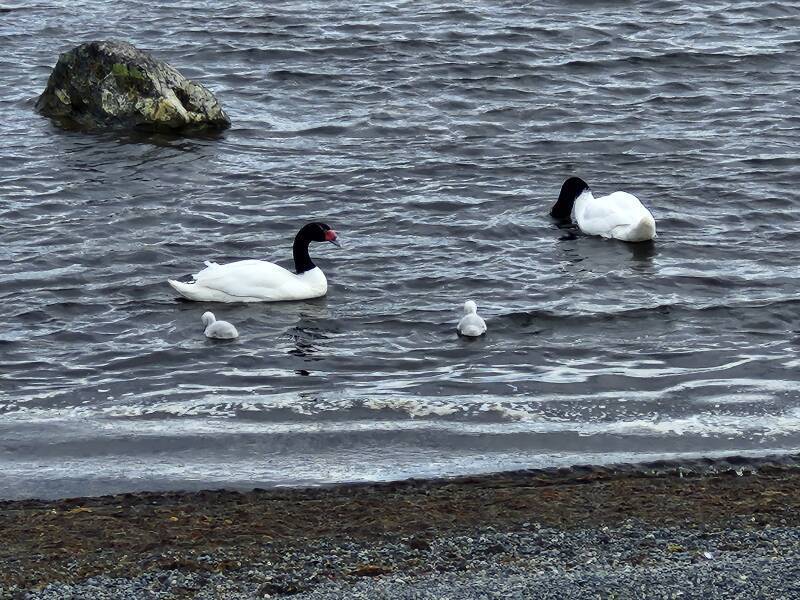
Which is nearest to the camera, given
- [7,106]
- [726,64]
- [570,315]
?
[570,315]

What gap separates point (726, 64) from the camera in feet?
76.2

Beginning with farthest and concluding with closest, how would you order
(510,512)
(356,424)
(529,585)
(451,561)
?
(356,424)
(510,512)
(451,561)
(529,585)

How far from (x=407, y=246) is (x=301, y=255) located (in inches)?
57.2

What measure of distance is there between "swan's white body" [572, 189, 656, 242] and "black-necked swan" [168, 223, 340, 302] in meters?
3.40

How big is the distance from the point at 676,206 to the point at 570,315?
13.1 feet

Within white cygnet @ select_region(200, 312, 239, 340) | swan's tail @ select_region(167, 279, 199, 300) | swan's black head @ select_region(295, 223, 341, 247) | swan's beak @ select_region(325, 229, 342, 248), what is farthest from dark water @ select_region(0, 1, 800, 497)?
swan's black head @ select_region(295, 223, 341, 247)

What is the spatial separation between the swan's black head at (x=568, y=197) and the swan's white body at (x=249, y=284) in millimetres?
3574

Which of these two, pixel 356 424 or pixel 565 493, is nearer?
pixel 565 493

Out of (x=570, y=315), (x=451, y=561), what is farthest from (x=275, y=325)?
(x=451, y=561)

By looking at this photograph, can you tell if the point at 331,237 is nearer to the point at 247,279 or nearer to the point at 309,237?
the point at 309,237

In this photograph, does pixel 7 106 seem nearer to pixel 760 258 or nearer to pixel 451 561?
pixel 760 258

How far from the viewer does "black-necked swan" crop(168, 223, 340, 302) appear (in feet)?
47.3

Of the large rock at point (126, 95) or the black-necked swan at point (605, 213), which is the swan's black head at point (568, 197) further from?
the large rock at point (126, 95)

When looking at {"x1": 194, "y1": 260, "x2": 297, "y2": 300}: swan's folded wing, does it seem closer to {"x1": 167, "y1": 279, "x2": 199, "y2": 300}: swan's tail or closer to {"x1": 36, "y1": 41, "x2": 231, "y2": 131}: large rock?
{"x1": 167, "y1": 279, "x2": 199, "y2": 300}: swan's tail
